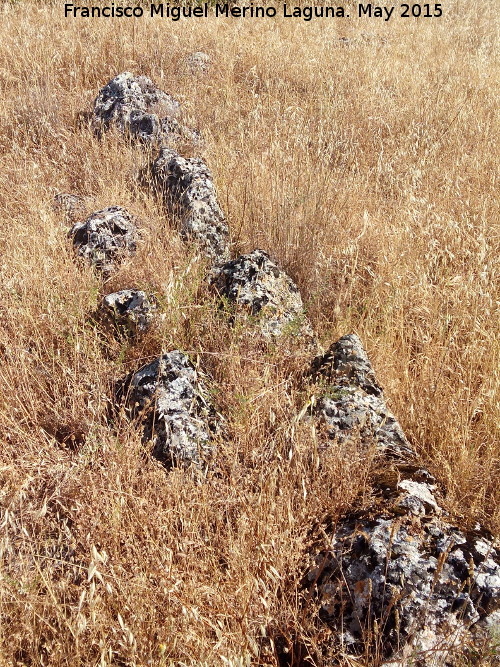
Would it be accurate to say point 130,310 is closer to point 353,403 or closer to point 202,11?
point 353,403

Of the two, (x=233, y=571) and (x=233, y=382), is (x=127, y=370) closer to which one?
(x=233, y=382)

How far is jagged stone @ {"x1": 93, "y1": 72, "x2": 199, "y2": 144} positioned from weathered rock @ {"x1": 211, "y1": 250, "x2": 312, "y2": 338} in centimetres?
205

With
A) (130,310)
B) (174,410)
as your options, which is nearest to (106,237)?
(130,310)

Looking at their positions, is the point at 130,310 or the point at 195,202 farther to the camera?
the point at 195,202

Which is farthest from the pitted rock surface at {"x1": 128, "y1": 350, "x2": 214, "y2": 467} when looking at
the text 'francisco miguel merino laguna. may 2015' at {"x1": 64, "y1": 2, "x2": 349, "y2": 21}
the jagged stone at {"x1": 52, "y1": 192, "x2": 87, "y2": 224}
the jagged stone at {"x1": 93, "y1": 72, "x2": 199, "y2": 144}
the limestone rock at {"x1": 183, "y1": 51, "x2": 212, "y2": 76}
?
the text 'francisco miguel merino laguna. may 2015' at {"x1": 64, "y1": 2, "x2": 349, "y2": 21}

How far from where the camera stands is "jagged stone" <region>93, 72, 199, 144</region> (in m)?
4.70

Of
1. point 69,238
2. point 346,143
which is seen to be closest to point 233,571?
point 69,238

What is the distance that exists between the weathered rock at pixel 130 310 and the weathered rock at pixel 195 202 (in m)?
0.74

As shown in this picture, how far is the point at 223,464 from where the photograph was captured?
2.07 m

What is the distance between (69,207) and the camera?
12.7 feet

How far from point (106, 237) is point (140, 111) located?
197cm

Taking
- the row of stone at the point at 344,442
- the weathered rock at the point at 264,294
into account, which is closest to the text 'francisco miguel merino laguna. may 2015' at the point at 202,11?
the row of stone at the point at 344,442

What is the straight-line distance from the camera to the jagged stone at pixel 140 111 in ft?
15.4

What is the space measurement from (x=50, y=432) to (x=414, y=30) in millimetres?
7758
